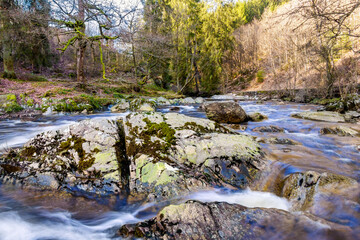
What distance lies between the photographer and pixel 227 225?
68.6 inches

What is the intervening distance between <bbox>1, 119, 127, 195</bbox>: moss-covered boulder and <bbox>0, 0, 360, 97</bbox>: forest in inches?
173

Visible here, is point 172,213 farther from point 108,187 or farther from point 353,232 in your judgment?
point 353,232

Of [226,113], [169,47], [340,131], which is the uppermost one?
[169,47]

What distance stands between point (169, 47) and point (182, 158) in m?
18.6

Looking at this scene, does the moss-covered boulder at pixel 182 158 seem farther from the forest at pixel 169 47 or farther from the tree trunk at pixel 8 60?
the tree trunk at pixel 8 60

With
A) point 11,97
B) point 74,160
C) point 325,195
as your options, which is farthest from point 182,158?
point 11,97

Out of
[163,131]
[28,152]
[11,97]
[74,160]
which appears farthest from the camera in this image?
[11,97]

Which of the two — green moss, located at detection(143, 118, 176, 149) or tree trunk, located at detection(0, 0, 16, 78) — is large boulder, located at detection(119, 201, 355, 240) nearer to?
green moss, located at detection(143, 118, 176, 149)

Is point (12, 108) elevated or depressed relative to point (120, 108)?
elevated

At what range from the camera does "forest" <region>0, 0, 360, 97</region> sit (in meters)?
10.6

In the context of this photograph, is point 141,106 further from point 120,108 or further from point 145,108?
point 120,108

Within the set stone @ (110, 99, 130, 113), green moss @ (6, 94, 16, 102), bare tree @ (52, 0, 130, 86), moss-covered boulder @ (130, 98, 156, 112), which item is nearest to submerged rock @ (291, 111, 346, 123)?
moss-covered boulder @ (130, 98, 156, 112)

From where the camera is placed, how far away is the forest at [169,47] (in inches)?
418

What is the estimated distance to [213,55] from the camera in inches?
867
